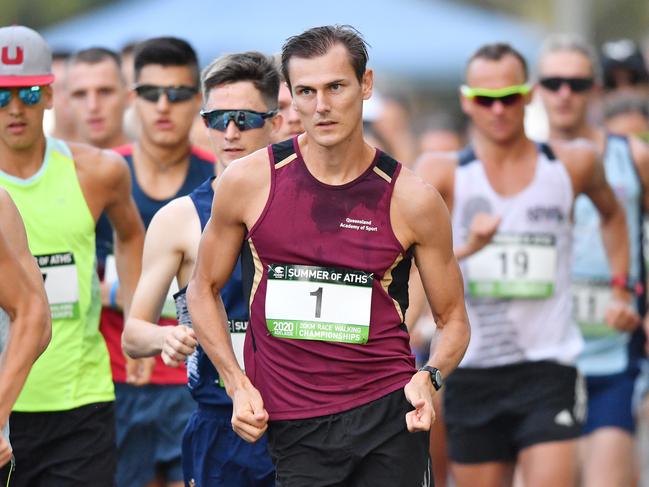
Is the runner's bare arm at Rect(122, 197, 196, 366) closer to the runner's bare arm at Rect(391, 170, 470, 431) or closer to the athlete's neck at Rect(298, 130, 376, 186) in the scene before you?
the athlete's neck at Rect(298, 130, 376, 186)

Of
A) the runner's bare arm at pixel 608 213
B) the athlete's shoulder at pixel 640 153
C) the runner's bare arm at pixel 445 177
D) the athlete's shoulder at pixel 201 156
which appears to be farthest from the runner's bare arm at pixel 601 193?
the athlete's shoulder at pixel 201 156

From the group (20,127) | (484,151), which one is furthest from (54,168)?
(484,151)

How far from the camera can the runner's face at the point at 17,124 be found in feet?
22.8

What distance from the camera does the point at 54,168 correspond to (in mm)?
7086

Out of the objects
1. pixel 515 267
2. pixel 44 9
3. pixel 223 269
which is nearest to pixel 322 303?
pixel 223 269

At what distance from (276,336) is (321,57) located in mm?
990

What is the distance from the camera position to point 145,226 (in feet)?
27.3

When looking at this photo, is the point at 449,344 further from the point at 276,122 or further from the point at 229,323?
the point at 276,122

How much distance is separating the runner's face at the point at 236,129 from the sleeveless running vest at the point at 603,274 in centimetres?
327

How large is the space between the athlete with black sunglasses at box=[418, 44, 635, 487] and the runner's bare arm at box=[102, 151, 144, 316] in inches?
66.3

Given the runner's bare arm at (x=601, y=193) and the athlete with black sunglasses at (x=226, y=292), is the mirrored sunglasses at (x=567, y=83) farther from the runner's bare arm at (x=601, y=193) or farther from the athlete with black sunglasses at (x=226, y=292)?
the athlete with black sunglasses at (x=226, y=292)

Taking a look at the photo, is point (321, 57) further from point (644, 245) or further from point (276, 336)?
point (644, 245)

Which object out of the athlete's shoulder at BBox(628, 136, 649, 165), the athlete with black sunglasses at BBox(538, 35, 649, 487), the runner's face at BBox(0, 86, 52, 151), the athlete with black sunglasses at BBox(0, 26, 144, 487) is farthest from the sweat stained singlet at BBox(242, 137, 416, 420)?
the athlete's shoulder at BBox(628, 136, 649, 165)

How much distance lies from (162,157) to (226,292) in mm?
2079
